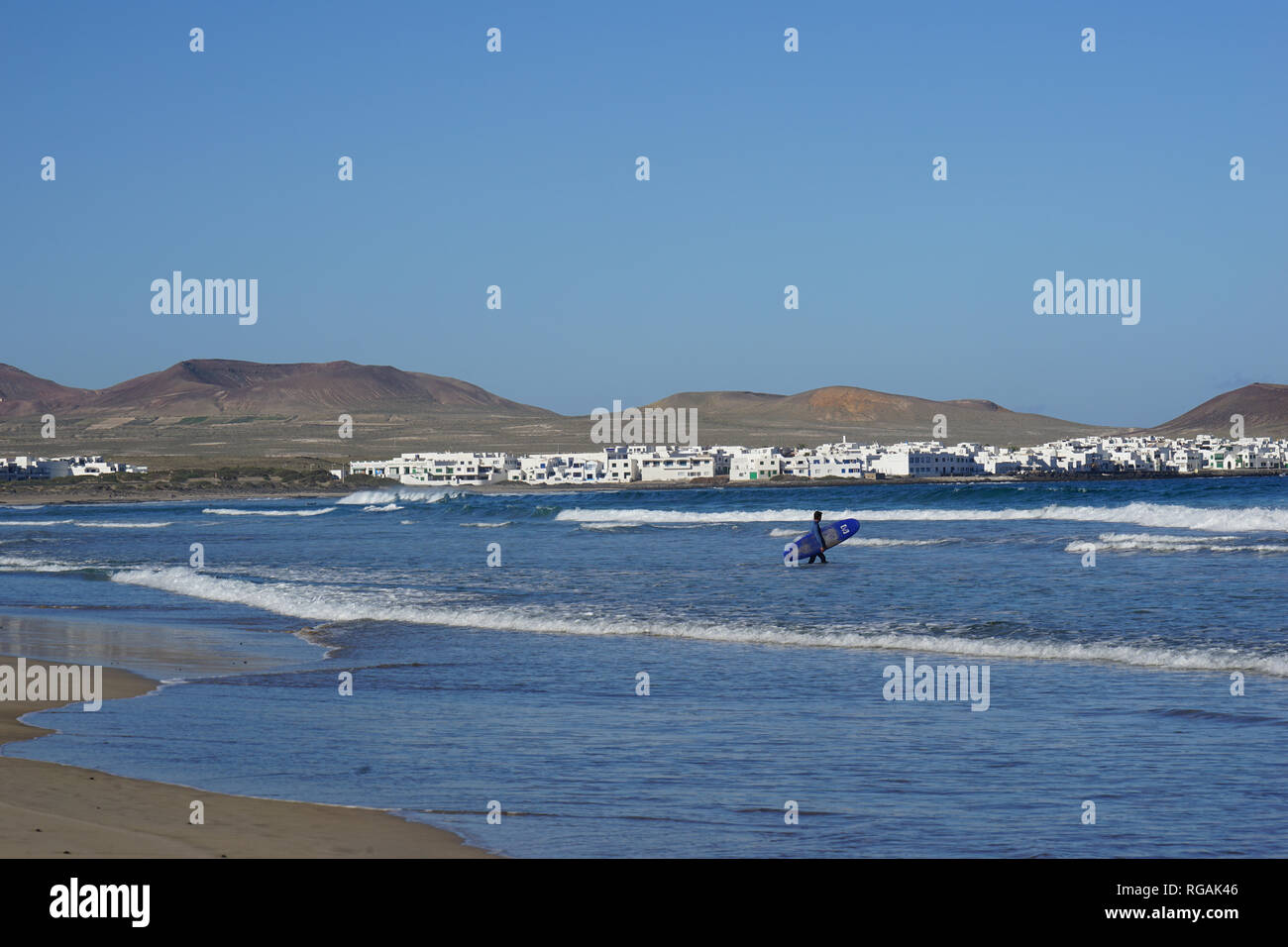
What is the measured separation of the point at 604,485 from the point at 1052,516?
87.5 m

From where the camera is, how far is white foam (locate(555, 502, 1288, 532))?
41188 mm

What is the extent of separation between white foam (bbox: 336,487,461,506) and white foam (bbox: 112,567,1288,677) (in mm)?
70833

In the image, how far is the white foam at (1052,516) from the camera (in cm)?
4119

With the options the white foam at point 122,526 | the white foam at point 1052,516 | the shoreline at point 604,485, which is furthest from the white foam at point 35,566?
the shoreline at point 604,485

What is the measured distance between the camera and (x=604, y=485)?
444ft

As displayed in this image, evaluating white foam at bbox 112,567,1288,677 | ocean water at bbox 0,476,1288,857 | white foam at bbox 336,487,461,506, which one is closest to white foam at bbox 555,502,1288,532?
ocean water at bbox 0,476,1288,857

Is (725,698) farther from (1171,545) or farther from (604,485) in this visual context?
(604,485)

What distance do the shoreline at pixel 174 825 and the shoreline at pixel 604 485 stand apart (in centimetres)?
10441

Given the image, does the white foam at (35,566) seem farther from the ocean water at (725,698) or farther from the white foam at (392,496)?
the white foam at (392,496)

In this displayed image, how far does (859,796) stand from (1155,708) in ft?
14.1

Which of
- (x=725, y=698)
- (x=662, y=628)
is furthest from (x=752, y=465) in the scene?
(x=725, y=698)
